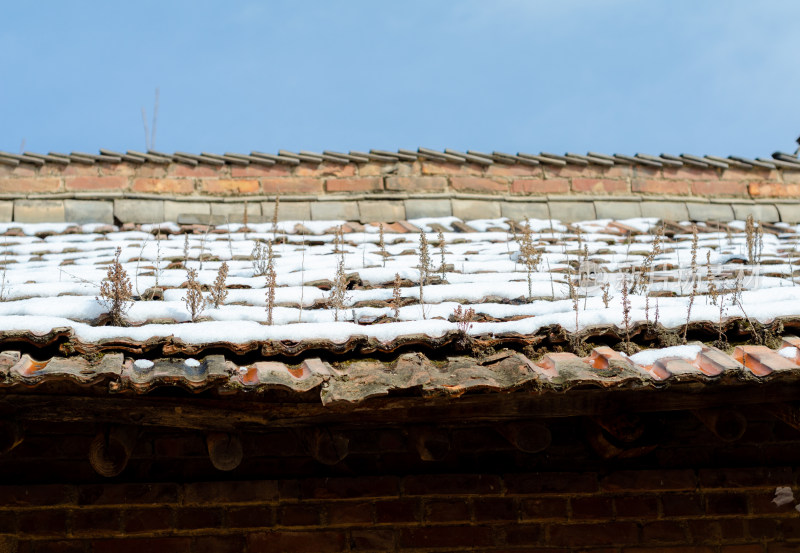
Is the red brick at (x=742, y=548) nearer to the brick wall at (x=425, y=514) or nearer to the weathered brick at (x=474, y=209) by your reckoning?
the brick wall at (x=425, y=514)

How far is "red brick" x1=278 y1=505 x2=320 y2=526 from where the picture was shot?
3479 mm

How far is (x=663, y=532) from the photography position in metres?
3.56

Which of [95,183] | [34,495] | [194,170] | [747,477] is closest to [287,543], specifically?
[34,495]

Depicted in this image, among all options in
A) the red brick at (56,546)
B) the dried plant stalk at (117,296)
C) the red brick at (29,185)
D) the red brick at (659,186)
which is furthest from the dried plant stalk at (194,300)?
the red brick at (659,186)

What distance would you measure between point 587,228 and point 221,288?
145 inches

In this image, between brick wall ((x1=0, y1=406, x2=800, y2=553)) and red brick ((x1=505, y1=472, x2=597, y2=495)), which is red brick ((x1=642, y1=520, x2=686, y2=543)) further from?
red brick ((x1=505, y1=472, x2=597, y2=495))

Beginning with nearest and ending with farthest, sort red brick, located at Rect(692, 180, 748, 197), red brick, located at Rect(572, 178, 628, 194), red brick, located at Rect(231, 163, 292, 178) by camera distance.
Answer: red brick, located at Rect(231, 163, 292, 178) < red brick, located at Rect(572, 178, 628, 194) < red brick, located at Rect(692, 180, 748, 197)

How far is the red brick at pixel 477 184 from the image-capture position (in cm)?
694

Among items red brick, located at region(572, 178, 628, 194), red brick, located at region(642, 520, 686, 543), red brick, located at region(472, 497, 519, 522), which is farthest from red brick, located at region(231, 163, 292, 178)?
red brick, located at region(642, 520, 686, 543)

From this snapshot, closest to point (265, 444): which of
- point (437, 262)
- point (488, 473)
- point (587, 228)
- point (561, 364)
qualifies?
point (488, 473)

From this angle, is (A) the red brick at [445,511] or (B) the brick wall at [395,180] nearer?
(A) the red brick at [445,511]

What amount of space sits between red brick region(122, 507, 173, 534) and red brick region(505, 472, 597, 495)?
1524 mm

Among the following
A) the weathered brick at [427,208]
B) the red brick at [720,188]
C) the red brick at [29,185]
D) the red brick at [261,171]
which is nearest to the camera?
the red brick at [29,185]

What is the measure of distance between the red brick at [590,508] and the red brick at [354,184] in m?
3.85
